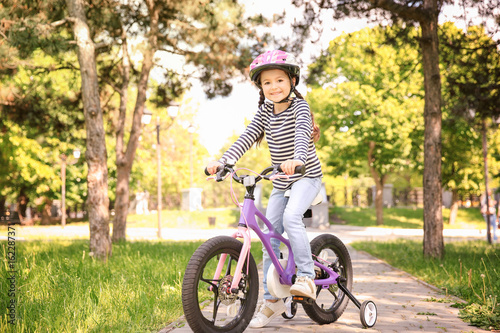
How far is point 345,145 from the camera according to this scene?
1010 inches

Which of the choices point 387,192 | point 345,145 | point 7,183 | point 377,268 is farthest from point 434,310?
point 387,192

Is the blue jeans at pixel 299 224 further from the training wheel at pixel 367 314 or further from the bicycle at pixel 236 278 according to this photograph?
the training wheel at pixel 367 314

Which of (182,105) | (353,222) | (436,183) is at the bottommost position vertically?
(353,222)

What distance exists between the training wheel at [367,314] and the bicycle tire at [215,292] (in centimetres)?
110

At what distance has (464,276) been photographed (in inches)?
262

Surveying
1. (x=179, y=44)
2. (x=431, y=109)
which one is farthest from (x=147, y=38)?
(x=431, y=109)

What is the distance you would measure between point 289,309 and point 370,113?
23.3 metres

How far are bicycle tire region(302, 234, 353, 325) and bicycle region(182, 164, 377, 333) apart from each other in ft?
0.04

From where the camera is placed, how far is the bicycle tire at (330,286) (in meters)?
4.33

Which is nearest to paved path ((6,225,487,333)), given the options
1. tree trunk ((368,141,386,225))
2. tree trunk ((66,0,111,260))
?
tree trunk ((66,0,111,260))

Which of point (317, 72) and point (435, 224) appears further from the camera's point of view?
point (317, 72)

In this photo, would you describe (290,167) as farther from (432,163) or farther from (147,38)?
(147,38)

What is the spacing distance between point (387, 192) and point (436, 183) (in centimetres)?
2902

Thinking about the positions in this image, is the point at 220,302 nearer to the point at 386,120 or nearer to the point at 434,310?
the point at 434,310
